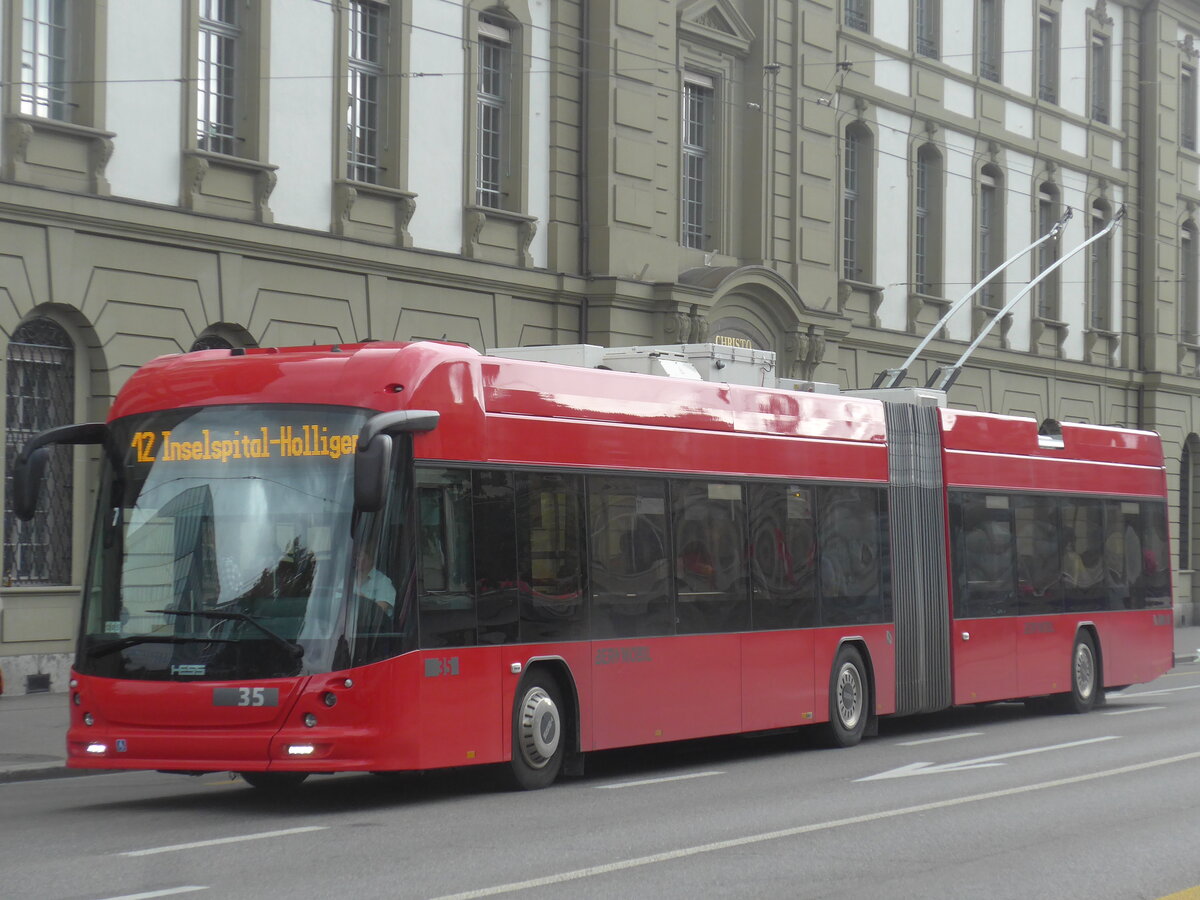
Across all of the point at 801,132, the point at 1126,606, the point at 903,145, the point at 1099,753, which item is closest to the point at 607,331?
the point at 801,132

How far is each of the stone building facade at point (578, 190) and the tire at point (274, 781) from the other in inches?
240

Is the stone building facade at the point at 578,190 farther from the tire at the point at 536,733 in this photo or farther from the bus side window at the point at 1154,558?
the bus side window at the point at 1154,558

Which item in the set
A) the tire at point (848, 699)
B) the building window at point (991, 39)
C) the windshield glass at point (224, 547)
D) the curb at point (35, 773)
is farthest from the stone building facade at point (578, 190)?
the tire at point (848, 699)

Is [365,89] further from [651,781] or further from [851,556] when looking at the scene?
[651,781]

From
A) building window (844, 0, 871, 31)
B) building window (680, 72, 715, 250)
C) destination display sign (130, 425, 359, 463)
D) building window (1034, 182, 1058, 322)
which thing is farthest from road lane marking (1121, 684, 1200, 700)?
building window (1034, 182, 1058, 322)

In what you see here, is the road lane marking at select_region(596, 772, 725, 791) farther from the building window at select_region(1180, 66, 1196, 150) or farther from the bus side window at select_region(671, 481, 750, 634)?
the building window at select_region(1180, 66, 1196, 150)

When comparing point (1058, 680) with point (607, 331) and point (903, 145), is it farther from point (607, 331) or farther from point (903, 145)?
point (903, 145)

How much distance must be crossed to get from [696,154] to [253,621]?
20.7 meters

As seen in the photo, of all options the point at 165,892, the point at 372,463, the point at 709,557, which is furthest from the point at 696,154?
the point at 165,892

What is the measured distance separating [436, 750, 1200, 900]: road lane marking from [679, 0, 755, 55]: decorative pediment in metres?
18.1

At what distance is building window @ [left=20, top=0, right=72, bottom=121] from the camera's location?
20219mm

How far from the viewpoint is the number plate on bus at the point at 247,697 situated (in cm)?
1130

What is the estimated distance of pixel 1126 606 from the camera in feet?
72.5

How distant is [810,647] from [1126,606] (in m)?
7.24
